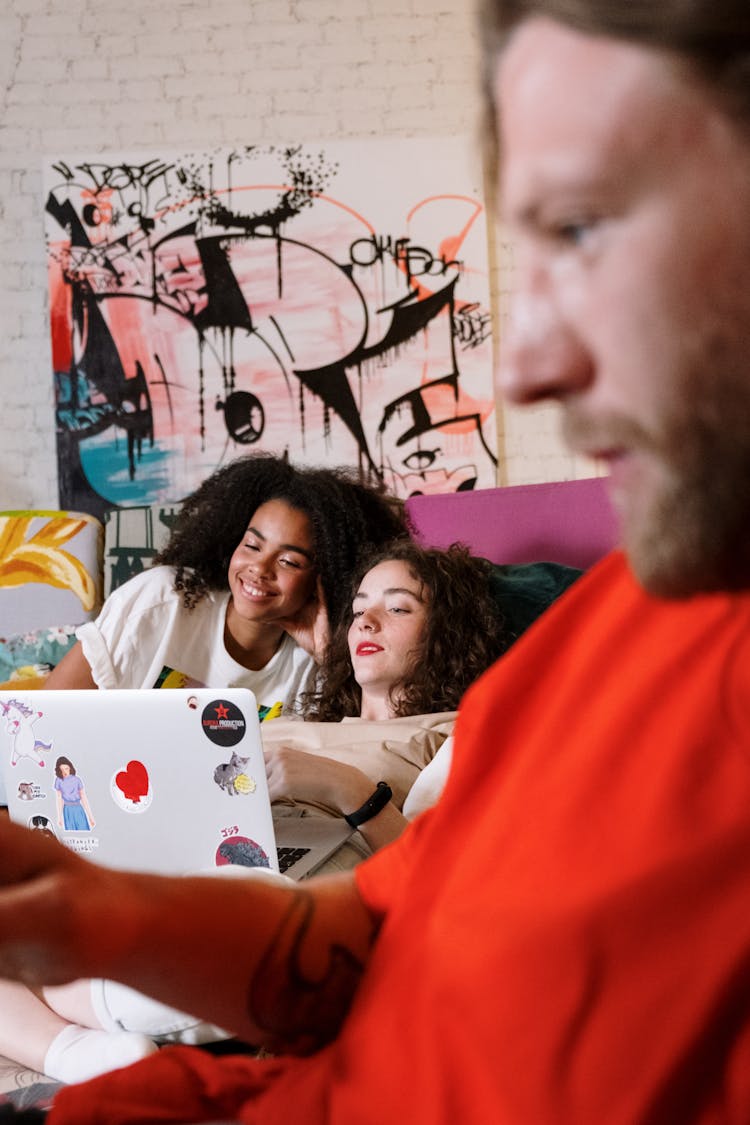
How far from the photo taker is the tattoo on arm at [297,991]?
2.13 feet

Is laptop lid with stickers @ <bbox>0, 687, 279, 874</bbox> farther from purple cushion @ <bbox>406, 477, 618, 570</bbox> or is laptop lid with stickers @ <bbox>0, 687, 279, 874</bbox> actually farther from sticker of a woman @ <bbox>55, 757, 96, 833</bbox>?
purple cushion @ <bbox>406, 477, 618, 570</bbox>

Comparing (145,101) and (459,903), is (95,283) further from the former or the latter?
(459,903)

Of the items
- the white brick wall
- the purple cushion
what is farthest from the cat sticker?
the white brick wall

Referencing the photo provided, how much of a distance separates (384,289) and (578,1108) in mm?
3702

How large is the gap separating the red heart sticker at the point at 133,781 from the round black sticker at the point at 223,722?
11 centimetres

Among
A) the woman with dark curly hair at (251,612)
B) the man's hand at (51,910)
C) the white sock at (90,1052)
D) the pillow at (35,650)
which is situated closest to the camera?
the man's hand at (51,910)

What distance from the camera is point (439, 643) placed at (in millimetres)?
2232

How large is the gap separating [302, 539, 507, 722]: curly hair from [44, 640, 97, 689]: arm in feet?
1.94

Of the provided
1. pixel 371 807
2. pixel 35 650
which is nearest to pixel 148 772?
pixel 371 807

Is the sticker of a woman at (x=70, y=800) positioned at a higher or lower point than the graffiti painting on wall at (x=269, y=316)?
lower

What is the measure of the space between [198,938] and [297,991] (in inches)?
2.9

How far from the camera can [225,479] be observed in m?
3.17

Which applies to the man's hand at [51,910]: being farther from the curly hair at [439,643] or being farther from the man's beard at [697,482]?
the curly hair at [439,643]

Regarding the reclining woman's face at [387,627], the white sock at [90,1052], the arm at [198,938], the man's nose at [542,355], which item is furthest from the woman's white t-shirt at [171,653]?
the man's nose at [542,355]
